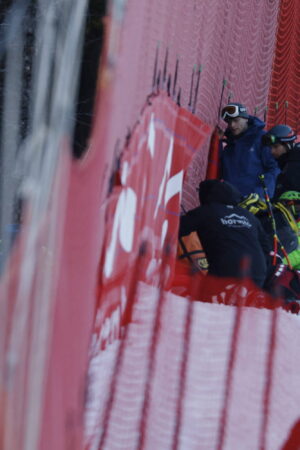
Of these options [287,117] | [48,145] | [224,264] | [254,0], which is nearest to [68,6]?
[48,145]

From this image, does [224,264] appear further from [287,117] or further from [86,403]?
[287,117]

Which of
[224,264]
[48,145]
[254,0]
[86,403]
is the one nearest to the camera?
[48,145]

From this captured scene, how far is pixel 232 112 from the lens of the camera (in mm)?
6203

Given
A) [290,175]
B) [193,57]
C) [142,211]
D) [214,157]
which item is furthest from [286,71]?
[142,211]

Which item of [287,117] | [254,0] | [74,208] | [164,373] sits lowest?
[164,373]

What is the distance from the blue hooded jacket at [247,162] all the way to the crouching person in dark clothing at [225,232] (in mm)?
1462

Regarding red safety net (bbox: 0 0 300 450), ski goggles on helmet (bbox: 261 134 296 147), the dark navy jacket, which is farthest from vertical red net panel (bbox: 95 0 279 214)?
the dark navy jacket

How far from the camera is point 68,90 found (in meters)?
1.45

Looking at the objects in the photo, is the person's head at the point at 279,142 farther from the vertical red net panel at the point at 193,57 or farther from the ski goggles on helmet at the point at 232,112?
the vertical red net panel at the point at 193,57

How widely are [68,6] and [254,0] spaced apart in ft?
17.7

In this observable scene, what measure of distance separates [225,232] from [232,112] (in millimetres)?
1929

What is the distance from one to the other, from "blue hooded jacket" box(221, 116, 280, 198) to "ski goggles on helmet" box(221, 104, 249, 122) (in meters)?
0.13

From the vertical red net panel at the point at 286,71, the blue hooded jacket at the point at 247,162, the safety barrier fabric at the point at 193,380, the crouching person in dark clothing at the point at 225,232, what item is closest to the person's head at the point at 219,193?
the crouching person in dark clothing at the point at 225,232

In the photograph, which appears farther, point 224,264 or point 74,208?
point 224,264
